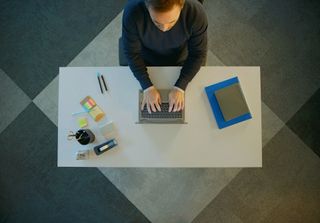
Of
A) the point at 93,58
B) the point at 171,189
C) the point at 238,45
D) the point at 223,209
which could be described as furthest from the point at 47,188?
the point at 238,45

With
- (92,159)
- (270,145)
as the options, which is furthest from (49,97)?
(270,145)

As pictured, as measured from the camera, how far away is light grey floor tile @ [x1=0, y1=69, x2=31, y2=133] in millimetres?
2100

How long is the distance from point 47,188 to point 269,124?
1585 mm

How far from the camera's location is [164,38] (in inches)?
50.6

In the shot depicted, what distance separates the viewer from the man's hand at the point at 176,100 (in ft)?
4.29

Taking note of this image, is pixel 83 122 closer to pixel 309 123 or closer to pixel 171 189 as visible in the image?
pixel 171 189

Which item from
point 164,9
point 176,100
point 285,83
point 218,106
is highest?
point 164,9

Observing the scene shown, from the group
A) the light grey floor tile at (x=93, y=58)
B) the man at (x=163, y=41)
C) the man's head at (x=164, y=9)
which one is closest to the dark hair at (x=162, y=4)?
the man's head at (x=164, y=9)

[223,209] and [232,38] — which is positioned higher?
[232,38]

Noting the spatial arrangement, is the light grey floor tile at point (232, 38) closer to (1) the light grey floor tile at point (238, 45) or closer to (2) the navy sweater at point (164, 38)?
(1) the light grey floor tile at point (238, 45)

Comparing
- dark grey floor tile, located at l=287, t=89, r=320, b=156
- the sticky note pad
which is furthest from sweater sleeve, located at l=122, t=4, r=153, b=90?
dark grey floor tile, located at l=287, t=89, r=320, b=156

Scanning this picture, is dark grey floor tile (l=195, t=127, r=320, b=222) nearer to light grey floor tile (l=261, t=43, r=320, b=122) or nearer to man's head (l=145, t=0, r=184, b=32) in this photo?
light grey floor tile (l=261, t=43, r=320, b=122)

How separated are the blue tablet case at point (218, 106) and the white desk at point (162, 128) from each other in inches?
0.8

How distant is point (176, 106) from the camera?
1316 millimetres
